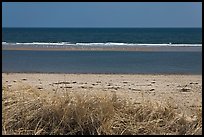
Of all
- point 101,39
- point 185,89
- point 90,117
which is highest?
point 101,39

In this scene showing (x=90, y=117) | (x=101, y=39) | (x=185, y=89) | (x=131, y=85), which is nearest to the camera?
(x=90, y=117)

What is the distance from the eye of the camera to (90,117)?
5715 mm

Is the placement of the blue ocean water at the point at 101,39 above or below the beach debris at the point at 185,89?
above

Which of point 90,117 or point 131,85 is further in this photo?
point 131,85

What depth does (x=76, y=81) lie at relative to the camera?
10977 mm

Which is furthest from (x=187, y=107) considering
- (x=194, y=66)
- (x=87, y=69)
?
(x=194, y=66)

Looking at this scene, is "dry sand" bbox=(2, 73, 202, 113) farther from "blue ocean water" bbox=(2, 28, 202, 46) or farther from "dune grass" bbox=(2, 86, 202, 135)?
"blue ocean water" bbox=(2, 28, 202, 46)

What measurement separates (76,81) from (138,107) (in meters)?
Result: 5.15

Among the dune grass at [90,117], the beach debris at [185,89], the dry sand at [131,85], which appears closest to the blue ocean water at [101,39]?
the dry sand at [131,85]

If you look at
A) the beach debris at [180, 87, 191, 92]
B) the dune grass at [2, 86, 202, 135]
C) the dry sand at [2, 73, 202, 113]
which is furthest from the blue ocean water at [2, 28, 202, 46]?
the dune grass at [2, 86, 202, 135]

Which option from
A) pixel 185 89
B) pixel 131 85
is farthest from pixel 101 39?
pixel 185 89

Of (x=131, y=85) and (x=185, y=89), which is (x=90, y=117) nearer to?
(x=185, y=89)

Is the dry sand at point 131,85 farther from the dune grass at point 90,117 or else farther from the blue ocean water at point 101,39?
the blue ocean water at point 101,39

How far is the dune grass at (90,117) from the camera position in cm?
565
